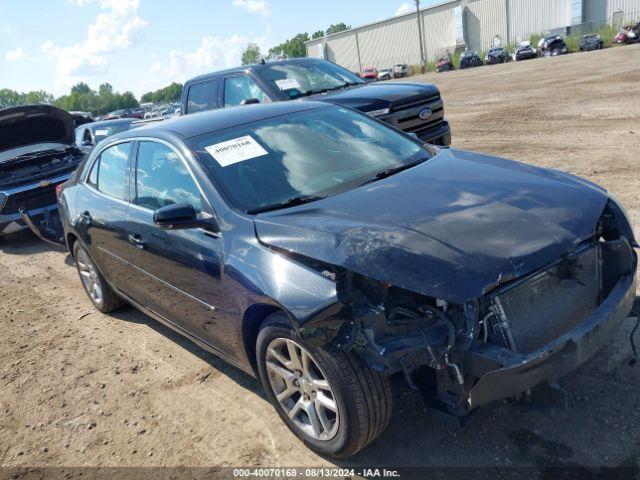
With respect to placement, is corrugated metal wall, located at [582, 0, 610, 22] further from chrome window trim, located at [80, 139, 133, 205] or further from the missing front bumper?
the missing front bumper

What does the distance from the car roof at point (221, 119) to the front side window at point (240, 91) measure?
3630mm

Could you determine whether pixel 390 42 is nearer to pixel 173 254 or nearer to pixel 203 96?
pixel 203 96

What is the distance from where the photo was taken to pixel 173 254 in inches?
144

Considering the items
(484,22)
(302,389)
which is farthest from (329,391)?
(484,22)

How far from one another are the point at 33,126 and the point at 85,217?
482cm

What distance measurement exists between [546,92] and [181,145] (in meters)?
16.4

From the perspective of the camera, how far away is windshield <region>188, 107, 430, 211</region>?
3453mm

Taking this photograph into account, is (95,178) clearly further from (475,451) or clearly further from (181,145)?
(475,451)

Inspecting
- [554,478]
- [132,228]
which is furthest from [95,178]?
[554,478]

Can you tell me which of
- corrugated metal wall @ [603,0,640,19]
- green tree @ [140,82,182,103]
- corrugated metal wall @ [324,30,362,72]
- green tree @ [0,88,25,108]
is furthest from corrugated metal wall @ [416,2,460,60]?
green tree @ [0,88,25,108]

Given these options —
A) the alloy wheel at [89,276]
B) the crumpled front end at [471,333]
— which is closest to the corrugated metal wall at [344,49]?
the alloy wheel at [89,276]

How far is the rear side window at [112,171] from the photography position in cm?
442

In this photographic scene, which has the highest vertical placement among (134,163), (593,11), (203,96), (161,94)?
(203,96)

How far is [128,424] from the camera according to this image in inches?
143
